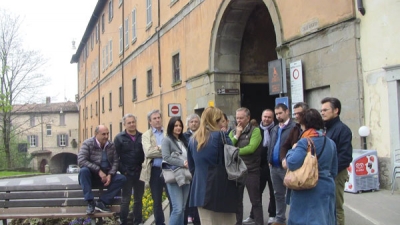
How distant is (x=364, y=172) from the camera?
916 centimetres

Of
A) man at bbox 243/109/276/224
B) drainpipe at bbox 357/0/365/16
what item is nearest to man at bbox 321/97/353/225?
man at bbox 243/109/276/224

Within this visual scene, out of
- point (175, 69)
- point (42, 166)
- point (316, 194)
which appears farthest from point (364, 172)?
point (42, 166)

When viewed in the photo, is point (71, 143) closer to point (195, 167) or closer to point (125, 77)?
point (125, 77)

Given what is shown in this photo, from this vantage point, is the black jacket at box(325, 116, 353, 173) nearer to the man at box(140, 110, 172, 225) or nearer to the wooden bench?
the man at box(140, 110, 172, 225)

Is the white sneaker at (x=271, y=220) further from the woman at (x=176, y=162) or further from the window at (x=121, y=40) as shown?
the window at (x=121, y=40)

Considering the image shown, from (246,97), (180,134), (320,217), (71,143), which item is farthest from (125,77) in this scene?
(71,143)

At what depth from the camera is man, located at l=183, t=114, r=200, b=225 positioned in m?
6.53

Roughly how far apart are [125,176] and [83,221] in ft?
4.26

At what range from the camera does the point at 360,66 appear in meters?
9.68

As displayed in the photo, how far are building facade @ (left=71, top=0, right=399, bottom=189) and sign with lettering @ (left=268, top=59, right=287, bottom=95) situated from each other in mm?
204

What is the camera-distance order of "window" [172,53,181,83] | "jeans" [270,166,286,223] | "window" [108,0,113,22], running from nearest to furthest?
"jeans" [270,166,286,223] → "window" [172,53,181,83] → "window" [108,0,113,22]

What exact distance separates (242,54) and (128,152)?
400 inches

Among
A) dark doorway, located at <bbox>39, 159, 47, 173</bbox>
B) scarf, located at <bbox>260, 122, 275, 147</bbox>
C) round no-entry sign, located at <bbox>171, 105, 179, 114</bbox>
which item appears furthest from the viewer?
dark doorway, located at <bbox>39, 159, 47, 173</bbox>

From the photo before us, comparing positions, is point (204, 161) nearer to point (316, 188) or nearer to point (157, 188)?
point (316, 188)
